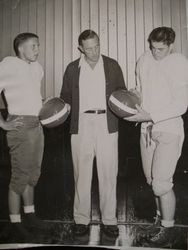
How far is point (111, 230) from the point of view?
59.8 inches

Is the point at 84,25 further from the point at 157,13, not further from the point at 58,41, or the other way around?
the point at 157,13

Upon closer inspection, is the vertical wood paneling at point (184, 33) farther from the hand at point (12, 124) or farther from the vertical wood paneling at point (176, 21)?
the hand at point (12, 124)

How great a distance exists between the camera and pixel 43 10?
1.56m

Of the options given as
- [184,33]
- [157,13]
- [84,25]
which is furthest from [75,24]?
[184,33]

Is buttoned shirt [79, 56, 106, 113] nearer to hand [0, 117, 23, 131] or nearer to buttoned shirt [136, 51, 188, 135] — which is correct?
buttoned shirt [136, 51, 188, 135]

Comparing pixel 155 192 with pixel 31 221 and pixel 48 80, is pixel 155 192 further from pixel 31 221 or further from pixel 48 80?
pixel 48 80

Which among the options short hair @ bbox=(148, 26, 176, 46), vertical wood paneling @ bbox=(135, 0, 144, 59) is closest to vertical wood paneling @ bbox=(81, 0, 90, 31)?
vertical wood paneling @ bbox=(135, 0, 144, 59)

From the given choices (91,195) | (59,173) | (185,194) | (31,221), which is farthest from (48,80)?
(185,194)

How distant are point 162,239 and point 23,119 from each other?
0.87 metres

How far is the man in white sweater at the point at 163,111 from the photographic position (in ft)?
4.83

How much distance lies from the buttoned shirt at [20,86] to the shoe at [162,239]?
81 cm

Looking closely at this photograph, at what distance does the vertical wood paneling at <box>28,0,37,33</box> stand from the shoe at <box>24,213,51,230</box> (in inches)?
36.4

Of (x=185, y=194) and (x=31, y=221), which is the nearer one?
(x=185, y=194)

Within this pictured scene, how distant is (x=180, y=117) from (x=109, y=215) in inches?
23.0
